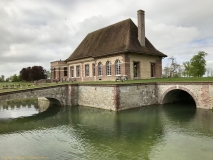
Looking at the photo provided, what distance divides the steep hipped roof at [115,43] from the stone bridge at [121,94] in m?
5.65

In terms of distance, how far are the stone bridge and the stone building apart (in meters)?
4.45

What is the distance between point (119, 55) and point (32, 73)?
4456 cm

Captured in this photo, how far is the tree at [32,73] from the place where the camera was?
198 feet

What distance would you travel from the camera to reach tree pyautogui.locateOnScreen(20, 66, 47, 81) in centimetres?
6038

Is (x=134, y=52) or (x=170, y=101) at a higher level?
(x=134, y=52)

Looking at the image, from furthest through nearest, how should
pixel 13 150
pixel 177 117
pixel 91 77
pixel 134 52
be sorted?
1. pixel 91 77
2. pixel 134 52
3. pixel 177 117
4. pixel 13 150

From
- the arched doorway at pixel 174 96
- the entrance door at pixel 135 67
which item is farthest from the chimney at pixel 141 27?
the arched doorway at pixel 174 96

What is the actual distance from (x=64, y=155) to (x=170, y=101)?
51.6 feet

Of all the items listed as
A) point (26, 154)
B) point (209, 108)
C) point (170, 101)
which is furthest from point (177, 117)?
point (26, 154)

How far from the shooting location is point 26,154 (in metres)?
8.40

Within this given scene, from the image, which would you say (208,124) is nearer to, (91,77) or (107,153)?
(107,153)

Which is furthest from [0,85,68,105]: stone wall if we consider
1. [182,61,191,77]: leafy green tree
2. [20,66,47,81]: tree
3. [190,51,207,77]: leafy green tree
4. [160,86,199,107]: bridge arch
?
[20,66,47,81]: tree

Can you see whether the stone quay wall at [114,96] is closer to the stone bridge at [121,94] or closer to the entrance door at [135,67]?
the stone bridge at [121,94]

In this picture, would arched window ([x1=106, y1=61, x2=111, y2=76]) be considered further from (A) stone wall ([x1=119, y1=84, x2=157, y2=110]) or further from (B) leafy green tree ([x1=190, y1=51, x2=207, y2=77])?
(B) leafy green tree ([x1=190, y1=51, x2=207, y2=77])
